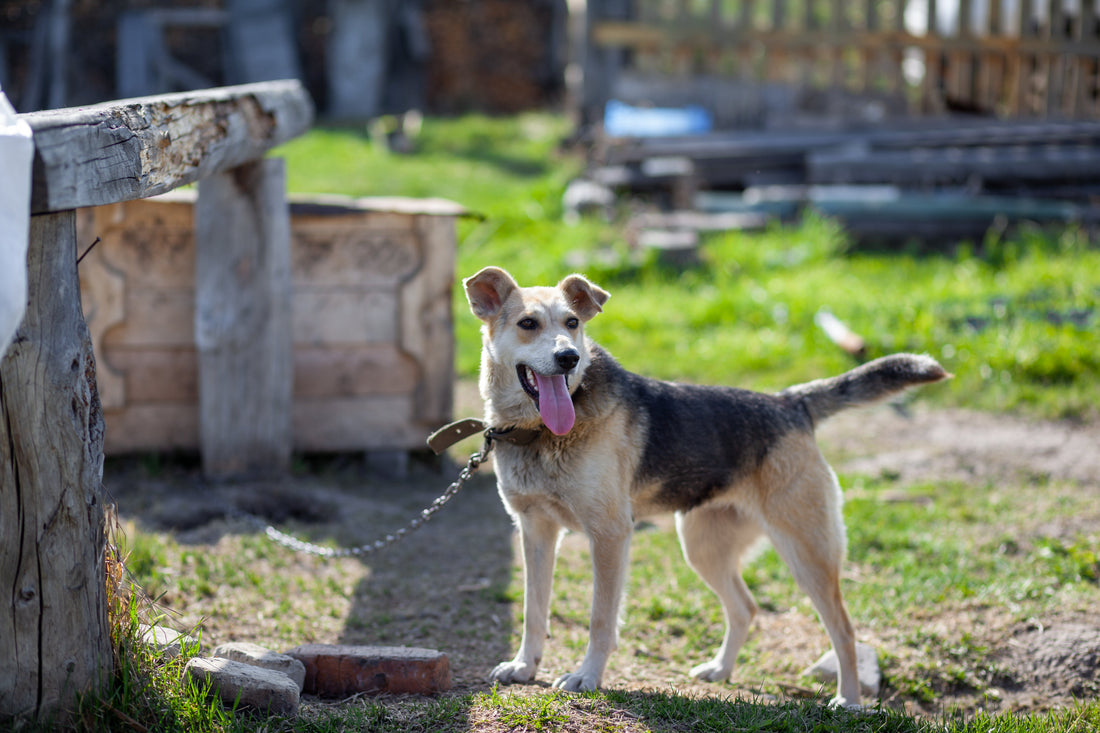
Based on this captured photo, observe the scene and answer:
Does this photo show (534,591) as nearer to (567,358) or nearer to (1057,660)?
(567,358)

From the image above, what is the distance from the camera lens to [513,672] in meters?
3.97

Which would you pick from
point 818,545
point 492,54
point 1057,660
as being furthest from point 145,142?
point 492,54

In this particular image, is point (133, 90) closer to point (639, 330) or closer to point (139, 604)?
point (639, 330)

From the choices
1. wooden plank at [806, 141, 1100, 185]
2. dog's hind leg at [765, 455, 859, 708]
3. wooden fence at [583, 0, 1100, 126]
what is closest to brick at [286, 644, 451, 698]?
dog's hind leg at [765, 455, 859, 708]

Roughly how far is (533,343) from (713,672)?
1.74 m

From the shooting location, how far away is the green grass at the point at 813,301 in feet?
25.4

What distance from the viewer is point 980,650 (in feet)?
14.7

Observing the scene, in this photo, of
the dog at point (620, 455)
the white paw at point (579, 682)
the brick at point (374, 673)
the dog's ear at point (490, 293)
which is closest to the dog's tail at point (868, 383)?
the dog at point (620, 455)

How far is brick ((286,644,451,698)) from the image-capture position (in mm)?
3701

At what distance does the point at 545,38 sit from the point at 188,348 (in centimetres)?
1456

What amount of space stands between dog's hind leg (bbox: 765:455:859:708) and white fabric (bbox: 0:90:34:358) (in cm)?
283

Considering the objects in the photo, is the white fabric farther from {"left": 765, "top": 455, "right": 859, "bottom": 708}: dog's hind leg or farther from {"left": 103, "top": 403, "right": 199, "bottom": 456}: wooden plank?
{"left": 103, "top": 403, "right": 199, "bottom": 456}: wooden plank

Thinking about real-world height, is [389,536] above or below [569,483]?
below

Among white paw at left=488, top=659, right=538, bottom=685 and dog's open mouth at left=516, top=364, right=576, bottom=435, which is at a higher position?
dog's open mouth at left=516, top=364, right=576, bottom=435
